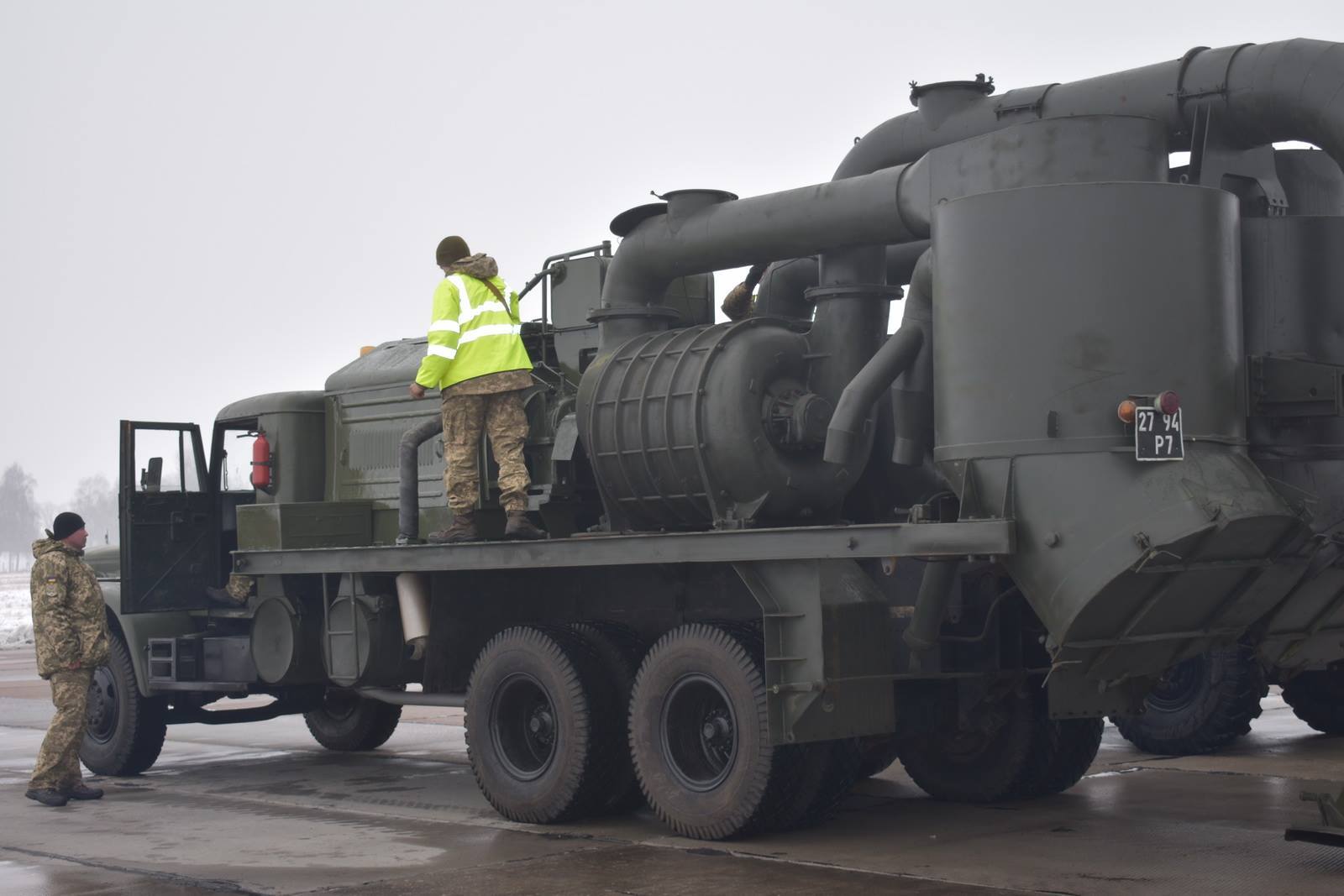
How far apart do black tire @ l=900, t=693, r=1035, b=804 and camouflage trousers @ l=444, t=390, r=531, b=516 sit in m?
2.92

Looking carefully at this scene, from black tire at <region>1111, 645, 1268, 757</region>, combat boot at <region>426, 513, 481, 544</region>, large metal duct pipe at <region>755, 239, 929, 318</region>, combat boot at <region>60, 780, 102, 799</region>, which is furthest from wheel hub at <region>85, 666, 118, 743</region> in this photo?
black tire at <region>1111, 645, 1268, 757</region>

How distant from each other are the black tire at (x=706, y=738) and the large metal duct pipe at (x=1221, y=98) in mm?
3258

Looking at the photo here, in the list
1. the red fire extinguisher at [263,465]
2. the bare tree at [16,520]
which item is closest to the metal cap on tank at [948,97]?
the red fire extinguisher at [263,465]

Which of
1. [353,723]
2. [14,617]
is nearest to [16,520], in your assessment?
[14,617]

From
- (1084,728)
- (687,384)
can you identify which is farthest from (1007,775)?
(687,384)

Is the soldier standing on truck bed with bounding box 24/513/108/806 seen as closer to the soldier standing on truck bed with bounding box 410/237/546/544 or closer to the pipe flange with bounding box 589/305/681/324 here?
the soldier standing on truck bed with bounding box 410/237/546/544

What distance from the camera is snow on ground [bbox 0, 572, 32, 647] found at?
3744cm

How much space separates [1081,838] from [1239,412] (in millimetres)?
2351

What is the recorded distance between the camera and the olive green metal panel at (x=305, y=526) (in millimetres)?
12344

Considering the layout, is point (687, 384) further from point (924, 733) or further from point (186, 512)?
point (186, 512)

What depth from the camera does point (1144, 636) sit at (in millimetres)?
8078

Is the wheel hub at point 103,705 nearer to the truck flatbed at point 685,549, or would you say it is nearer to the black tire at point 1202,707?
the truck flatbed at point 685,549

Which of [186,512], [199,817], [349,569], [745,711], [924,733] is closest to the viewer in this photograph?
[745,711]

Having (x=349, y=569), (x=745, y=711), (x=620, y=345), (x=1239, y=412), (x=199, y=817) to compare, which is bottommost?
(x=199, y=817)
